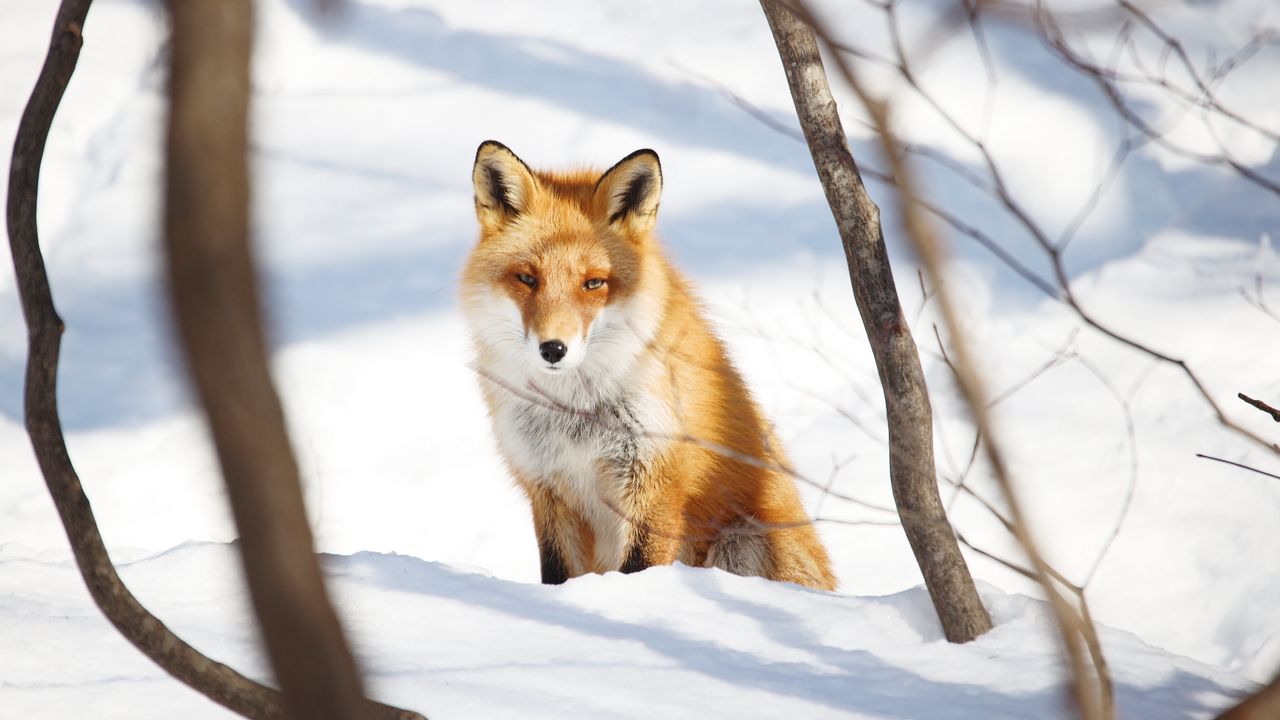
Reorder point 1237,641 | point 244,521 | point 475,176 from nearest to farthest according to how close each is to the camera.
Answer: point 244,521, point 475,176, point 1237,641

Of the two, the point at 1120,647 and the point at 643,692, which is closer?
the point at 643,692

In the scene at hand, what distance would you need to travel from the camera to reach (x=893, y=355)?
2.86 meters

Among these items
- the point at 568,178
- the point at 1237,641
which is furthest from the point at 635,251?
the point at 1237,641

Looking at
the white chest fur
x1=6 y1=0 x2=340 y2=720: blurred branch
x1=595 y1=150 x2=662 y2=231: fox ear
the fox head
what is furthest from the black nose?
x1=6 y1=0 x2=340 y2=720: blurred branch

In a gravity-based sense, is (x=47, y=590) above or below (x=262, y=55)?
below

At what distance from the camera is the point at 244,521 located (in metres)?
0.87

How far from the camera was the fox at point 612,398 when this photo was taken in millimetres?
3457

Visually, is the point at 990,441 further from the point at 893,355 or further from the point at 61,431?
the point at 61,431

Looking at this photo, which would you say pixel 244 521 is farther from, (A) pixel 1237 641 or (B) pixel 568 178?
(A) pixel 1237 641

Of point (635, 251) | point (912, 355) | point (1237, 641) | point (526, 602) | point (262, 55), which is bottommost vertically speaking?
point (526, 602)

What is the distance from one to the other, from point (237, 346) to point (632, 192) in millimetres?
2806

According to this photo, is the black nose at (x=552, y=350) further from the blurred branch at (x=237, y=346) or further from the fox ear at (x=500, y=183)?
the blurred branch at (x=237, y=346)

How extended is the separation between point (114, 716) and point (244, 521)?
1.58 m

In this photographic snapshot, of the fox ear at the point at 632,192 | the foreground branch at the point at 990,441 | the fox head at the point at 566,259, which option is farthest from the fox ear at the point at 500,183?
the foreground branch at the point at 990,441
